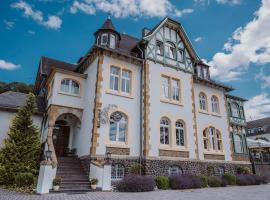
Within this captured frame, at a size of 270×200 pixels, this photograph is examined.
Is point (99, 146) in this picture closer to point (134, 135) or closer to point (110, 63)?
point (134, 135)

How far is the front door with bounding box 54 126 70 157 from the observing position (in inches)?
663

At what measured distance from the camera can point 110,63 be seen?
16.3 meters

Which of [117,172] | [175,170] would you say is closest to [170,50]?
[175,170]

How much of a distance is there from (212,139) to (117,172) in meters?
10.3

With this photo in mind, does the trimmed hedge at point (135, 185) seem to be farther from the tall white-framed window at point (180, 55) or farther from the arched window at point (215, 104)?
the arched window at point (215, 104)

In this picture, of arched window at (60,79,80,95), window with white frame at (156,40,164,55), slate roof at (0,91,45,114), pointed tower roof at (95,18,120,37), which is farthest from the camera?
window with white frame at (156,40,164,55)

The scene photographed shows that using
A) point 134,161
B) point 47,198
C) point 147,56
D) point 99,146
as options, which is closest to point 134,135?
point 134,161

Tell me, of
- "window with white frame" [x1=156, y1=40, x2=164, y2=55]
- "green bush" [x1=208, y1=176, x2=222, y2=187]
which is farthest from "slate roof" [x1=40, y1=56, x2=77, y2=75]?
"green bush" [x1=208, y1=176, x2=222, y2=187]

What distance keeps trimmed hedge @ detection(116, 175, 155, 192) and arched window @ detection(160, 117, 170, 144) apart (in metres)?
4.75

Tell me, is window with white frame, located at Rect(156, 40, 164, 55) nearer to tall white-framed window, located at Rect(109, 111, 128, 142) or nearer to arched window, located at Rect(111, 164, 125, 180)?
tall white-framed window, located at Rect(109, 111, 128, 142)

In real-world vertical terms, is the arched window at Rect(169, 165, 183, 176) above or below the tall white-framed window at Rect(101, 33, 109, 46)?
below

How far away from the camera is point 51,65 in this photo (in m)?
22.4

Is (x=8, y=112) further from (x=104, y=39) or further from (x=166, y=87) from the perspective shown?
(x=166, y=87)

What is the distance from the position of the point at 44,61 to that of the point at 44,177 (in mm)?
14759
